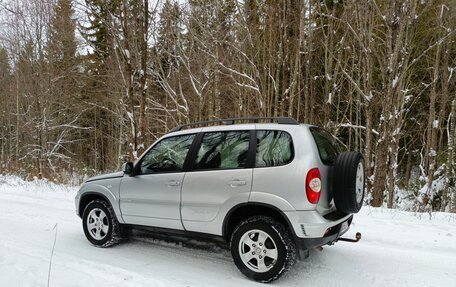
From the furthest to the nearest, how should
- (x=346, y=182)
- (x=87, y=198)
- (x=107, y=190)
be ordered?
(x=87, y=198) → (x=107, y=190) → (x=346, y=182)

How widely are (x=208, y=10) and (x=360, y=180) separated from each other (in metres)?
13.1

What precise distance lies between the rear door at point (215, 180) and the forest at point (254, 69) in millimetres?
6546

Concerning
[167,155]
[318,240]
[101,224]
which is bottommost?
[101,224]

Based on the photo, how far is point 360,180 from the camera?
160 inches

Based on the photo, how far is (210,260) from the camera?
4.49 m

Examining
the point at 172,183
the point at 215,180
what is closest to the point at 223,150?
the point at 215,180

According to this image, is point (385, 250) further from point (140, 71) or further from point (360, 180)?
point (140, 71)

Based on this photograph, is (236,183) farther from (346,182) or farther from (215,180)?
(346,182)

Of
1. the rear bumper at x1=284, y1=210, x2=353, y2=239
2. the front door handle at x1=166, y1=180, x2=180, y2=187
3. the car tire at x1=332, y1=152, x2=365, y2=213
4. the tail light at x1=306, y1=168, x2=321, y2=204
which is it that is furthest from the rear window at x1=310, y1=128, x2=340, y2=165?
the front door handle at x1=166, y1=180, x2=180, y2=187

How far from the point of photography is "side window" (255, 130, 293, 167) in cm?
371

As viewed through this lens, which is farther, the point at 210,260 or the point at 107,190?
the point at 107,190

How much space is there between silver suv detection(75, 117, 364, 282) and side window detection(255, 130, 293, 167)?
1 cm

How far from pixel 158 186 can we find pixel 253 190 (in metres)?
1.49

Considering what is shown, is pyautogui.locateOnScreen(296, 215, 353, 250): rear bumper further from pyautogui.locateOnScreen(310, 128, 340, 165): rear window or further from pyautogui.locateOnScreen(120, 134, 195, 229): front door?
pyautogui.locateOnScreen(120, 134, 195, 229): front door
